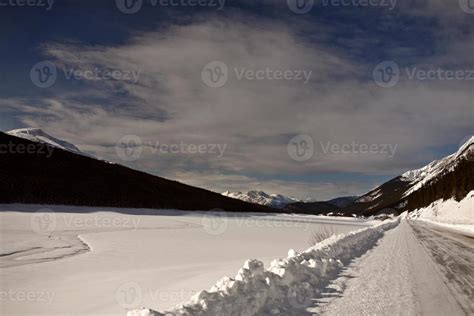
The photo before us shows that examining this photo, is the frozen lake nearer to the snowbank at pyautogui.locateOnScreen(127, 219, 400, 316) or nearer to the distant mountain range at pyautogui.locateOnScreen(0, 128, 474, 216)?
the snowbank at pyautogui.locateOnScreen(127, 219, 400, 316)

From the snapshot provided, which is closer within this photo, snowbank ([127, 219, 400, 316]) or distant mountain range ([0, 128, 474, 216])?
snowbank ([127, 219, 400, 316])

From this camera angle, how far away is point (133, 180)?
63.7 m

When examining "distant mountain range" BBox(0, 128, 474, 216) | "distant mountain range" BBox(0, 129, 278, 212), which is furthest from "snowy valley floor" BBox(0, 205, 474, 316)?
"distant mountain range" BBox(0, 129, 278, 212)

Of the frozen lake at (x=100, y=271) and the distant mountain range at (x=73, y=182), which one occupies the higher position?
the distant mountain range at (x=73, y=182)

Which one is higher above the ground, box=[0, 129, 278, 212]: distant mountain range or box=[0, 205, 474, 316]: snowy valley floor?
box=[0, 129, 278, 212]: distant mountain range

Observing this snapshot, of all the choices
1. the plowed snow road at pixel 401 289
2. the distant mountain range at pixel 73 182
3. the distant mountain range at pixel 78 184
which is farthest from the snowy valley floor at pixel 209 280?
the distant mountain range at pixel 73 182

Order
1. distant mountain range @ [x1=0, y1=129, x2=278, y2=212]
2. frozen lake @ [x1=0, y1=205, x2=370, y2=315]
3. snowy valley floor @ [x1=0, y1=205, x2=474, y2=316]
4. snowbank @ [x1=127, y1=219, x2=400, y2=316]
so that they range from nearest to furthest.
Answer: snowbank @ [x1=127, y1=219, x2=400, y2=316] → snowy valley floor @ [x1=0, y1=205, x2=474, y2=316] → frozen lake @ [x1=0, y1=205, x2=370, y2=315] → distant mountain range @ [x1=0, y1=129, x2=278, y2=212]

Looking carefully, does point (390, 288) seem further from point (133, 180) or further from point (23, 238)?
point (133, 180)

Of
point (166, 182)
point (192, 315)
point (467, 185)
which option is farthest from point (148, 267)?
point (467, 185)

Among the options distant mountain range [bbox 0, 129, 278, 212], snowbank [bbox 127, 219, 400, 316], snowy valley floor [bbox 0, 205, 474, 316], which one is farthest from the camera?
distant mountain range [bbox 0, 129, 278, 212]

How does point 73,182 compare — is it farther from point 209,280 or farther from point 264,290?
point 264,290

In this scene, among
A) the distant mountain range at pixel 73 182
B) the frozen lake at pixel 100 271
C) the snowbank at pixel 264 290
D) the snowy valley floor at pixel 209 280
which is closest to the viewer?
the snowbank at pixel 264 290

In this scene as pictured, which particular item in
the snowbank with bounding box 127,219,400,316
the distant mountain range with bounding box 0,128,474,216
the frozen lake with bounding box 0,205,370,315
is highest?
the distant mountain range with bounding box 0,128,474,216

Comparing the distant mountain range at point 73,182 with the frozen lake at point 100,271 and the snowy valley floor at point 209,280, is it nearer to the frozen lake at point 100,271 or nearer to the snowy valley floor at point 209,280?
the frozen lake at point 100,271
